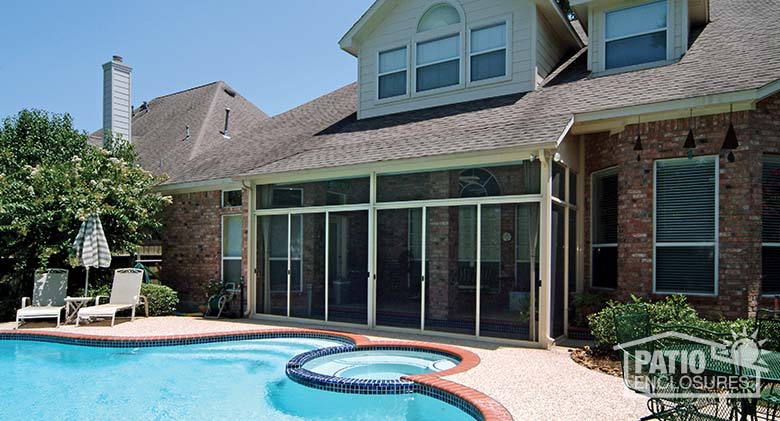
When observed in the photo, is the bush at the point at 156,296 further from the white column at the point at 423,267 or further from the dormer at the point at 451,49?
the white column at the point at 423,267

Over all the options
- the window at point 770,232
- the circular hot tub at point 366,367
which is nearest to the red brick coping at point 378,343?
the circular hot tub at point 366,367

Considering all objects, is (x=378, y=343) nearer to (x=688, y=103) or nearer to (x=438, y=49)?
(x=688, y=103)

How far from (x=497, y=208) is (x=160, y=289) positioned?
28.6 feet

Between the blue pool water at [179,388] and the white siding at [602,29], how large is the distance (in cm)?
775

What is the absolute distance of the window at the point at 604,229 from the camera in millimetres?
9812

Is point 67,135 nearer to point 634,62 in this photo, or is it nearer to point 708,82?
point 634,62

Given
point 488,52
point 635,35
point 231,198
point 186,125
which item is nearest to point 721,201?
point 635,35

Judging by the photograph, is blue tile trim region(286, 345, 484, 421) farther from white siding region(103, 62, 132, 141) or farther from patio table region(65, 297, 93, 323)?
white siding region(103, 62, 132, 141)

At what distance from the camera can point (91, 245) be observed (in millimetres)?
11953

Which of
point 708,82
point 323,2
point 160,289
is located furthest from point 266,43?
point 708,82

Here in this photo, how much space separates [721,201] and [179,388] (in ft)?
27.6

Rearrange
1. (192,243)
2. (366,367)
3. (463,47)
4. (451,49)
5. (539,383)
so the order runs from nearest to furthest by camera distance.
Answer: (539,383) < (366,367) < (463,47) < (451,49) < (192,243)

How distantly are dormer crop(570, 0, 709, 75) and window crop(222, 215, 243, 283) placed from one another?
9.04 m

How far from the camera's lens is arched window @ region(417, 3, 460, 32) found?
41.4ft
